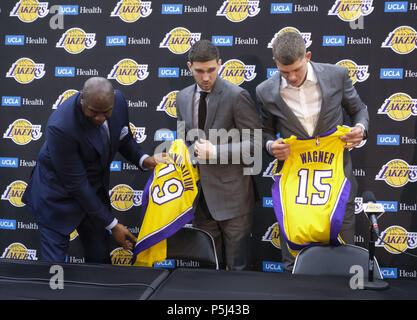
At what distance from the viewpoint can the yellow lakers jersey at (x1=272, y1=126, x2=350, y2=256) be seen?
176 cm

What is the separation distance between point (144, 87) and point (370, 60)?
1644mm

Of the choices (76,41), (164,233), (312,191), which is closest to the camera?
(312,191)

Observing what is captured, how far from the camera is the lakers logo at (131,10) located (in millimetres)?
2938

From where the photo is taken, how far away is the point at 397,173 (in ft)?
8.89

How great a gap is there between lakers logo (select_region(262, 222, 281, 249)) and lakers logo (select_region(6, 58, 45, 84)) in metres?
2.15

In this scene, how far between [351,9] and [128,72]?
1.67 m

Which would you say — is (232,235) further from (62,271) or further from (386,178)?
(386,178)

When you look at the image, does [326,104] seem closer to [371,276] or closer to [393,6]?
[371,276]

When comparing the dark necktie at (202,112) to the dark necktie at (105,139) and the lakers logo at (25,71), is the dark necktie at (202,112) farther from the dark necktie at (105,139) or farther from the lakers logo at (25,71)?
the lakers logo at (25,71)

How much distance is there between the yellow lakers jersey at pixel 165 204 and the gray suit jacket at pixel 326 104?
49 cm

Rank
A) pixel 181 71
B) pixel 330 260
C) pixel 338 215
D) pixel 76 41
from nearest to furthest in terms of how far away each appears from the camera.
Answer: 1. pixel 330 260
2. pixel 338 215
3. pixel 181 71
4. pixel 76 41

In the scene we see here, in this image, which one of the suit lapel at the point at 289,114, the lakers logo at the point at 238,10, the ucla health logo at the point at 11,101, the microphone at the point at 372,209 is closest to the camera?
the microphone at the point at 372,209

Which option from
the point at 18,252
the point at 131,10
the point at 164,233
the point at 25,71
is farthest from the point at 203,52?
the point at 18,252

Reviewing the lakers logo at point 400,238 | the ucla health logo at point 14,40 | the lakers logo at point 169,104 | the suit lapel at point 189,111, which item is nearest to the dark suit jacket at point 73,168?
the suit lapel at point 189,111
